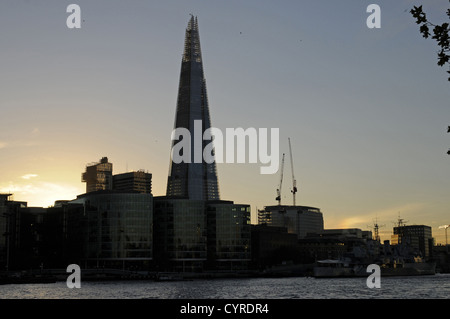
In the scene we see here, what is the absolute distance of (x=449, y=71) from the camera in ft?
57.7
